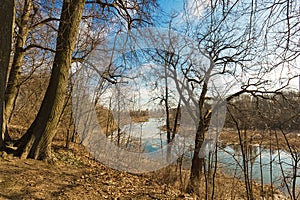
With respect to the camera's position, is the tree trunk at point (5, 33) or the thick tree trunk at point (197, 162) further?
the thick tree trunk at point (197, 162)

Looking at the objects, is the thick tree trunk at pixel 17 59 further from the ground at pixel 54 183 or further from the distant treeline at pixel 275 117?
the distant treeline at pixel 275 117

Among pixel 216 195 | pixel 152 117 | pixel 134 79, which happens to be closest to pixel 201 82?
pixel 152 117

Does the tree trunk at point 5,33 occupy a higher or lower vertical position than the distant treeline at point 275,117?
higher

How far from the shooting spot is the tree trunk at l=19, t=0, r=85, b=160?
3.54 m

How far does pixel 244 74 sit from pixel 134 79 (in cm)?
391

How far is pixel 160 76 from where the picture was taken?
6.93m

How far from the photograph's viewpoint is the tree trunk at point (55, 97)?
3.54 m

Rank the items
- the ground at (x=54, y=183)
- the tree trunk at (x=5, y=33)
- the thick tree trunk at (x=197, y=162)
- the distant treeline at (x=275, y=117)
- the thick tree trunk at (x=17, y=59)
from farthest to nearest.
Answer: the thick tree trunk at (x=197, y=162), the thick tree trunk at (x=17, y=59), the distant treeline at (x=275, y=117), the ground at (x=54, y=183), the tree trunk at (x=5, y=33)

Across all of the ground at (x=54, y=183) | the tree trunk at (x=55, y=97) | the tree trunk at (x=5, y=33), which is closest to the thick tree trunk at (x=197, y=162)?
the ground at (x=54, y=183)

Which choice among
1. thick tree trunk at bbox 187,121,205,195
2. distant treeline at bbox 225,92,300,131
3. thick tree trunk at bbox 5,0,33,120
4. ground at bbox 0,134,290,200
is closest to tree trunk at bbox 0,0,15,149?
ground at bbox 0,134,290,200

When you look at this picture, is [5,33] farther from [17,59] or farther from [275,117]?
[275,117]

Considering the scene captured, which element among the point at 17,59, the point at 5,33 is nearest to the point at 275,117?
the point at 5,33

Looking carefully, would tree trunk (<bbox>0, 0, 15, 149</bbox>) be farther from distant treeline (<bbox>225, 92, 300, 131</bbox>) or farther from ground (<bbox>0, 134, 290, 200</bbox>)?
distant treeline (<bbox>225, 92, 300, 131</bbox>)

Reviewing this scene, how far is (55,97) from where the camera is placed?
11.8ft
